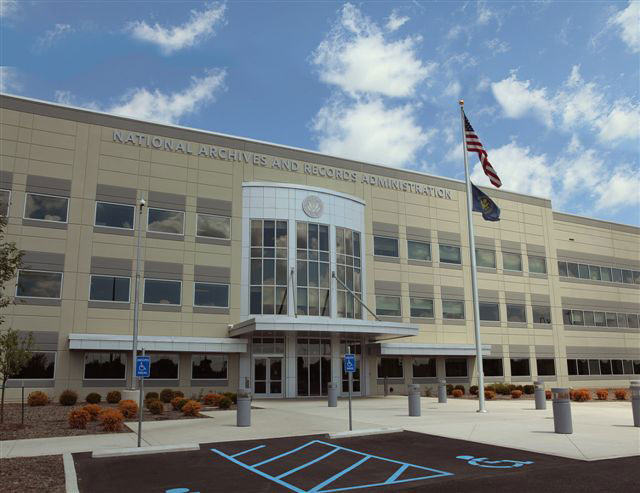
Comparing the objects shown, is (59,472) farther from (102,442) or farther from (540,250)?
(540,250)

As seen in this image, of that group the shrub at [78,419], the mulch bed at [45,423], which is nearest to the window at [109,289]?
the mulch bed at [45,423]

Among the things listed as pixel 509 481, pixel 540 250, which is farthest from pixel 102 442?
pixel 540 250

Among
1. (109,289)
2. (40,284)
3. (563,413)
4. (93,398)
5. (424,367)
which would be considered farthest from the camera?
(424,367)

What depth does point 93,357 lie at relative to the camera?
106 feet

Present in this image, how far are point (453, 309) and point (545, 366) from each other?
35.1ft

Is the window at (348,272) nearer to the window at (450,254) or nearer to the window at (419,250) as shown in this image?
the window at (419,250)

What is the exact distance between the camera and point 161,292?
34500mm

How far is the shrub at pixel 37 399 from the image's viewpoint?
27.5 m

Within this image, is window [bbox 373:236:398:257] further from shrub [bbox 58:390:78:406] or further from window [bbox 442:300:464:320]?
shrub [bbox 58:390:78:406]

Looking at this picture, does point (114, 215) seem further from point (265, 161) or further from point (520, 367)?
point (520, 367)

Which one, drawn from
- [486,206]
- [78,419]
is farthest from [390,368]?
[78,419]

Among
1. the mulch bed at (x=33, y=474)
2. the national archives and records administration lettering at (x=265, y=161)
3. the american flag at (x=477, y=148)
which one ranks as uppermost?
the national archives and records administration lettering at (x=265, y=161)

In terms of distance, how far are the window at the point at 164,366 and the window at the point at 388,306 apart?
14.9 meters

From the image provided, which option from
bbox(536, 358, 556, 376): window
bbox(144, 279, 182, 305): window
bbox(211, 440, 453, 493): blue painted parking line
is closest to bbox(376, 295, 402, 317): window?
bbox(144, 279, 182, 305): window
